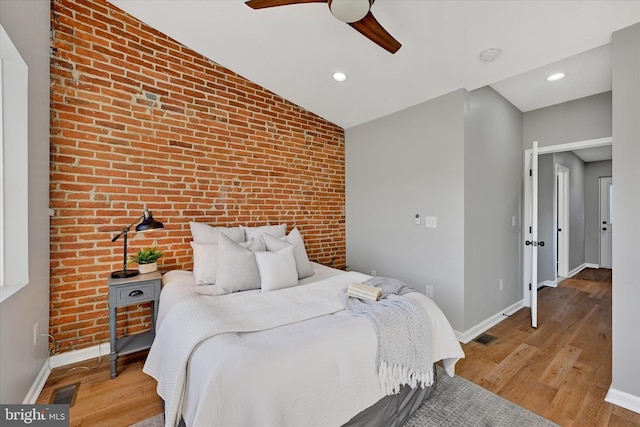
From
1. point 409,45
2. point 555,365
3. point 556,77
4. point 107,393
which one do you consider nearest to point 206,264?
point 107,393

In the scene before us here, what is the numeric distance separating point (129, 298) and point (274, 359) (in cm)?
163

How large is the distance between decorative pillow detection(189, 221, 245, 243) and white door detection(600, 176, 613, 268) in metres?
7.65

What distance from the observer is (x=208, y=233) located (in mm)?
2689

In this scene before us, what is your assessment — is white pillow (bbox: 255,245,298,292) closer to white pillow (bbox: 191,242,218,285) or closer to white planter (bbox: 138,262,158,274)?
Result: white pillow (bbox: 191,242,218,285)

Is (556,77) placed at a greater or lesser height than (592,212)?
greater

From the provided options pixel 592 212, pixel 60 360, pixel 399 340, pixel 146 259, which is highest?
pixel 592 212

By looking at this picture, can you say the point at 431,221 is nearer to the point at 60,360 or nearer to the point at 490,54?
the point at 490,54

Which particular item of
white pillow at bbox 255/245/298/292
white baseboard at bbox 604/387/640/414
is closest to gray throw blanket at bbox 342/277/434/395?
white pillow at bbox 255/245/298/292

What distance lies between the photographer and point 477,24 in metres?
2.00

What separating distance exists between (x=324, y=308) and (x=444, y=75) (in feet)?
7.69

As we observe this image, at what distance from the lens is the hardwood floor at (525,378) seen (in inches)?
70.1

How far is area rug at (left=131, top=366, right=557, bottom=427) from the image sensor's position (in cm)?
170

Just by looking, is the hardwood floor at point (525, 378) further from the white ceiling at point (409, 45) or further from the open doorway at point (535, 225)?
the white ceiling at point (409, 45)

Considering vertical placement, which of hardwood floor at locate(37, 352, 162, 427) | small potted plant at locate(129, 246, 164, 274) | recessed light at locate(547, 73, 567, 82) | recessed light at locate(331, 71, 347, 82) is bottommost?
hardwood floor at locate(37, 352, 162, 427)
